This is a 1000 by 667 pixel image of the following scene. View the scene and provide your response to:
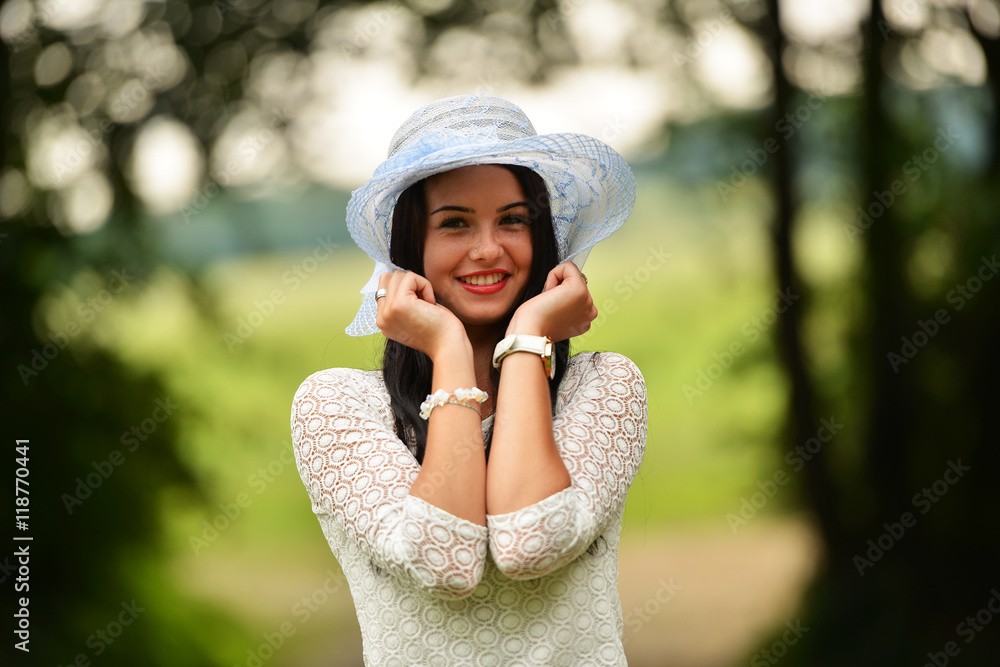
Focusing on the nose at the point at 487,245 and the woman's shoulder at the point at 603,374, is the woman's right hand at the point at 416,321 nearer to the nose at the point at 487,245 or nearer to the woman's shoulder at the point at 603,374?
the nose at the point at 487,245

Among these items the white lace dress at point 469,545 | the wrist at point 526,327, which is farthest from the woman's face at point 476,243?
the white lace dress at point 469,545

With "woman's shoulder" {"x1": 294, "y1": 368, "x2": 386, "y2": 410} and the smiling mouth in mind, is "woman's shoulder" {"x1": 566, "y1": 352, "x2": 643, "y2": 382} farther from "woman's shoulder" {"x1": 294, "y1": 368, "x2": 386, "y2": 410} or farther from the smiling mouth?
"woman's shoulder" {"x1": 294, "y1": 368, "x2": 386, "y2": 410}

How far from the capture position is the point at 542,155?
165 centimetres

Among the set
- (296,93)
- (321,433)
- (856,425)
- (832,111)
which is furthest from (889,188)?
(321,433)

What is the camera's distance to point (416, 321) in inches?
59.3

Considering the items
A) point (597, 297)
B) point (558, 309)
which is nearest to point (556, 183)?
point (558, 309)

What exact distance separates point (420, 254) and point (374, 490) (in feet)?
1.64

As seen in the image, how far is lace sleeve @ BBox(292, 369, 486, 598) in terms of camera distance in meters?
1.32

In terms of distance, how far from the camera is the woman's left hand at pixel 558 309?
152cm

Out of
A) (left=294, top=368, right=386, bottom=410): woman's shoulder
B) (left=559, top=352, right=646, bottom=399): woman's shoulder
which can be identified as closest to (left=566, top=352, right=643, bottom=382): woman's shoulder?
(left=559, top=352, right=646, bottom=399): woman's shoulder

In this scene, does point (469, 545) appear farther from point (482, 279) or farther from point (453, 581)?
point (482, 279)

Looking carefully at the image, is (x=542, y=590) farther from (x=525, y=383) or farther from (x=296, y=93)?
(x=296, y=93)

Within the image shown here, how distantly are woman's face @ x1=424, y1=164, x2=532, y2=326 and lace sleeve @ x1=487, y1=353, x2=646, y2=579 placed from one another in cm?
21

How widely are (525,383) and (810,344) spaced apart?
125 inches
